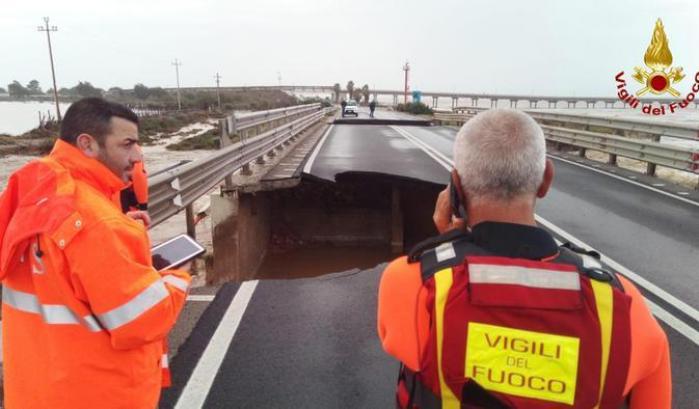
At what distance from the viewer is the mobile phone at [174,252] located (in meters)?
2.30

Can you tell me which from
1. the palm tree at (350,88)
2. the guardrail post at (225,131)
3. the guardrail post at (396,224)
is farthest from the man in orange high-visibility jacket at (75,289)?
the palm tree at (350,88)

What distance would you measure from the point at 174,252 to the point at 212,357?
1.39m

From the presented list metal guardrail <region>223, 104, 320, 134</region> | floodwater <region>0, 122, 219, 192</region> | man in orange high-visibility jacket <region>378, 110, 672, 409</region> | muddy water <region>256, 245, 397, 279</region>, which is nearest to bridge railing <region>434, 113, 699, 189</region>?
muddy water <region>256, 245, 397, 279</region>

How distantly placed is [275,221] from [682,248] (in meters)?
7.97

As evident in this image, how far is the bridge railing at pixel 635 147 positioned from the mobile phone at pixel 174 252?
405 inches

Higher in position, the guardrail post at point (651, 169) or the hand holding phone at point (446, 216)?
the hand holding phone at point (446, 216)

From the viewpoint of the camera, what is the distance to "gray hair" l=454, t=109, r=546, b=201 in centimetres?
157

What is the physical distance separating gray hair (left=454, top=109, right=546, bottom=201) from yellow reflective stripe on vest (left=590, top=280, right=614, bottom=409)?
381 millimetres

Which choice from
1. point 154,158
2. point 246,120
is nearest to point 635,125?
point 246,120

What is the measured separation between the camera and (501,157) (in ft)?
5.16

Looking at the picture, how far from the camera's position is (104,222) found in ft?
5.53

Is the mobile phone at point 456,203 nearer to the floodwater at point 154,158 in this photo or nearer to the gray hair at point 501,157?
the gray hair at point 501,157

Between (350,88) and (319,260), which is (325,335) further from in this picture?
(350,88)

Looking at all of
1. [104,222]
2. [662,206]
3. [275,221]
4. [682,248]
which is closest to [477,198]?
[104,222]
